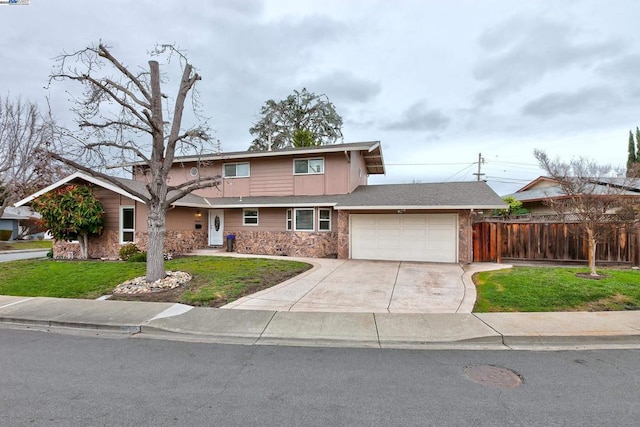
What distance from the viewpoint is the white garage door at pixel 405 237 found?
1320cm

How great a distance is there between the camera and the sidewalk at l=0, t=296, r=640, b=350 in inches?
200

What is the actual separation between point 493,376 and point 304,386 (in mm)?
2327

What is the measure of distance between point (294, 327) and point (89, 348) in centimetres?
321

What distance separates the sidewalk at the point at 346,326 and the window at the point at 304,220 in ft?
29.7

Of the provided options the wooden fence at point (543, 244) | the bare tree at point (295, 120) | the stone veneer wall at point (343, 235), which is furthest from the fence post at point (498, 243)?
the bare tree at point (295, 120)

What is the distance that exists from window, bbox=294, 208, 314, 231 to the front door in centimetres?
455

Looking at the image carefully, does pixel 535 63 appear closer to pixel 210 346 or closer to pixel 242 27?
pixel 242 27

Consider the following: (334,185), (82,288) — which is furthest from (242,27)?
(82,288)

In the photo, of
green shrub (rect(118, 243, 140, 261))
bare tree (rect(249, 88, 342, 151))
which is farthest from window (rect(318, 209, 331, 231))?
bare tree (rect(249, 88, 342, 151))

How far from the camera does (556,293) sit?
7.38m

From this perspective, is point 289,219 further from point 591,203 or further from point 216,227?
point 591,203

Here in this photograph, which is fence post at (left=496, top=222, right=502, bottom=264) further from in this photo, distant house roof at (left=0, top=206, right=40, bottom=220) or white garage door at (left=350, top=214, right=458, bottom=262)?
distant house roof at (left=0, top=206, right=40, bottom=220)

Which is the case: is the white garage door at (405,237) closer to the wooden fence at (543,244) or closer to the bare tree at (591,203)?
the wooden fence at (543,244)

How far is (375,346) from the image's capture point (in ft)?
16.3
